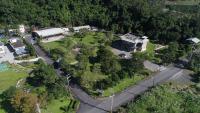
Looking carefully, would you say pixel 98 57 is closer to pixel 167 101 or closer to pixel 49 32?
pixel 49 32

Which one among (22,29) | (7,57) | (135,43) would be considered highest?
(22,29)

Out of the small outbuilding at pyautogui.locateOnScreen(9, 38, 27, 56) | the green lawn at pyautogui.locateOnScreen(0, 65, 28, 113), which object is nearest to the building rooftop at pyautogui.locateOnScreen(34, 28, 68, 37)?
the small outbuilding at pyautogui.locateOnScreen(9, 38, 27, 56)

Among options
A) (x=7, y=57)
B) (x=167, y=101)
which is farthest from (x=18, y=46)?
(x=167, y=101)

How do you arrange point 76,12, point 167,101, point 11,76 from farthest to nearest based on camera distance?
point 76,12
point 11,76
point 167,101

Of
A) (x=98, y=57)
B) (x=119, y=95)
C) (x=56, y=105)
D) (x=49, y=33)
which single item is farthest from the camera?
(x=49, y=33)

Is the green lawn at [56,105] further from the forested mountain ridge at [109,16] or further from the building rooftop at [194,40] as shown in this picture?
the building rooftop at [194,40]

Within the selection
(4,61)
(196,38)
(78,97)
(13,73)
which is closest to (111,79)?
(78,97)

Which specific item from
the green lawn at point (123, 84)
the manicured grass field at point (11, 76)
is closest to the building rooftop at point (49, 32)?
the manicured grass field at point (11, 76)
